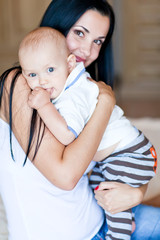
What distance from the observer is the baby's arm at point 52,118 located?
0.93m

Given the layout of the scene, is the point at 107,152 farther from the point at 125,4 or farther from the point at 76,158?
the point at 125,4

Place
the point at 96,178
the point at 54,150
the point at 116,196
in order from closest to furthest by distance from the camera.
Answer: the point at 54,150 → the point at 116,196 → the point at 96,178

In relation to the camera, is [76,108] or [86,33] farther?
[86,33]

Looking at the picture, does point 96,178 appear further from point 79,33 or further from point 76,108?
point 79,33

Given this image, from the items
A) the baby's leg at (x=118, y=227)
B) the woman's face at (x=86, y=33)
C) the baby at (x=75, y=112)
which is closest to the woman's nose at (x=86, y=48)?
the woman's face at (x=86, y=33)

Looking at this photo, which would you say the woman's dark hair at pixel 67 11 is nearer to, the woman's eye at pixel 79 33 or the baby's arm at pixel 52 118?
the woman's eye at pixel 79 33

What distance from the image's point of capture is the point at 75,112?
968 mm

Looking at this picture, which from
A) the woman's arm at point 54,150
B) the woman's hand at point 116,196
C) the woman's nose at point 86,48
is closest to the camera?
the woman's arm at point 54,150

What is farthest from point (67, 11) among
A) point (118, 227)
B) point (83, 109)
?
point (118, 227)

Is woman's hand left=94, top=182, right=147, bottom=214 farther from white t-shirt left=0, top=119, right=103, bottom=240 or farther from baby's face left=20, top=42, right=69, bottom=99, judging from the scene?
baby's face left=20, top=42, right=69, bottom=99

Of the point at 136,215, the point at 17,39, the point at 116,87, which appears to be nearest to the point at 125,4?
the point at 116,87

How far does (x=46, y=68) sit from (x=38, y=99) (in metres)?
0.11

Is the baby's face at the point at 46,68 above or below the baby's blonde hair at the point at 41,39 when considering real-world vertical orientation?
below

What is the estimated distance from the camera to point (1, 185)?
39.7 inches
